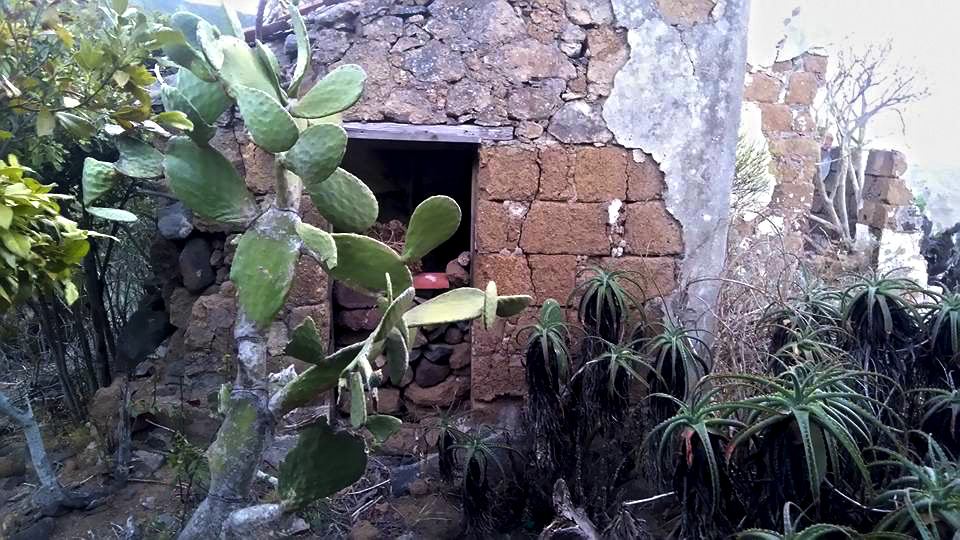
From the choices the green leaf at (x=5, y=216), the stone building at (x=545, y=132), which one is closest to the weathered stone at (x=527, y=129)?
the stone building at (x=545, y=132)

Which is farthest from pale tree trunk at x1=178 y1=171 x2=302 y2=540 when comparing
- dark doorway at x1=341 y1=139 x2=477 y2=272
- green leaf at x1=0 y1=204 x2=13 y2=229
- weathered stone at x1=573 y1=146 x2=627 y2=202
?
dark doorway at x1=341 y1=139 x2=477 y2=272

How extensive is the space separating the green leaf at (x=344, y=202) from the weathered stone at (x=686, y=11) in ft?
5.90

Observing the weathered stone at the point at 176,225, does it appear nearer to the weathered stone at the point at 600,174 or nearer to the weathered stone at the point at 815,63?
the weathered stone at the point at 600,174

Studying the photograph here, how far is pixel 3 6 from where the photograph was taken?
2010 mm

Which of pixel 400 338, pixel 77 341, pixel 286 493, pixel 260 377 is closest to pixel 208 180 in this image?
pixel 260 377

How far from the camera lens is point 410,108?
3.20m

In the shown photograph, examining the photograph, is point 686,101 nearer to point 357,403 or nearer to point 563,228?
point 563,228

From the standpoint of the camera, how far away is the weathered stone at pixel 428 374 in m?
3.84

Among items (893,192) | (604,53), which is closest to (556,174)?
(604,53)

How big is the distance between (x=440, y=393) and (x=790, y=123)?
4.48 metres

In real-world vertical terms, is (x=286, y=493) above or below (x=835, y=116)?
below

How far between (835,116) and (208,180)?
7193 mm

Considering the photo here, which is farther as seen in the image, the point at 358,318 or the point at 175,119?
the point at 358,318

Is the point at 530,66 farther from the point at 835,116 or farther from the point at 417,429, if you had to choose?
the point at 835,116
